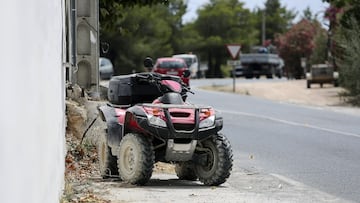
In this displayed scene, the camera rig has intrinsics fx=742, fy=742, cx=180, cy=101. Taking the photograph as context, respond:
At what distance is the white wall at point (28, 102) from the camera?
4055 millimetres

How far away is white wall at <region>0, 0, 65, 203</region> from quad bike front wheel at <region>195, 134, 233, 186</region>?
2.87 meters

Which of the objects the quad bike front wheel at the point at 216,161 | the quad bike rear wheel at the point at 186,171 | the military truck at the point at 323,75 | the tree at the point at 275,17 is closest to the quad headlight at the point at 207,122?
the quad bike front wheel at the point at 216,161

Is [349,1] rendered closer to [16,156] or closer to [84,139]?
[84,139]

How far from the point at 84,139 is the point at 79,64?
2.91 meters

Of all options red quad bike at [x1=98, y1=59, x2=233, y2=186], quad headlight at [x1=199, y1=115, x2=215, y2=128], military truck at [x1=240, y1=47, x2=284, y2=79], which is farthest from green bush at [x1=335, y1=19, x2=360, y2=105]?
military truck at [x1=240, y1=47, x2=284, y2=79]

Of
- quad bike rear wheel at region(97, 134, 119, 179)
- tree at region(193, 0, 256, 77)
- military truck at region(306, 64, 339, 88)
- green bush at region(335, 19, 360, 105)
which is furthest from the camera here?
tree at region(193, 0, 256, 77)

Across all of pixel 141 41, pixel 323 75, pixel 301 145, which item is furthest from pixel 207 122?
pixel 141 41

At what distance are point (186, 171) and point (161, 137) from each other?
142cm

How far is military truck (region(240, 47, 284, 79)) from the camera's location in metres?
63.3

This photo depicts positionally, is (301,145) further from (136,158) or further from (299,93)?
(299,93)

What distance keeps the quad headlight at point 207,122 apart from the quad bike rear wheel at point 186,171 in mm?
974

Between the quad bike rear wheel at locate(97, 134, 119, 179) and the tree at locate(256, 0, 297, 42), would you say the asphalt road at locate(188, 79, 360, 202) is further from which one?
the tree at locate(256, 0, 297, 42)

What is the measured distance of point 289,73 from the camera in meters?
65.1

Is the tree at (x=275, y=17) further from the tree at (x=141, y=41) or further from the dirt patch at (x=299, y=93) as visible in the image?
the dirt patch at (x=299, y=93)
